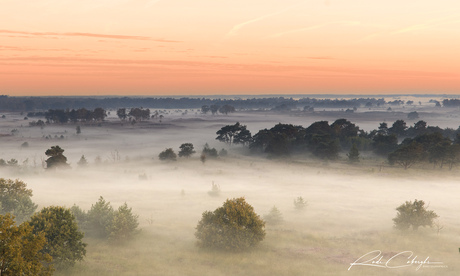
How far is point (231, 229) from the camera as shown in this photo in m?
35.5

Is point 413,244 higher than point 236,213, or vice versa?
point 236,213

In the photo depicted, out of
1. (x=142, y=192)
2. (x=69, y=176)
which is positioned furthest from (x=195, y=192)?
(x=69, y=176)

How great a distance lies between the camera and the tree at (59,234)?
28516 millimetres

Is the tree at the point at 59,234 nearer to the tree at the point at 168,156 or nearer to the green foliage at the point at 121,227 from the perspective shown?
the green foliage at the point at 121,227

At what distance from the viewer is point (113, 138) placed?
→ 161 metres

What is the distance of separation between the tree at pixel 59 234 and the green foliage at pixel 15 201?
47.5 feet

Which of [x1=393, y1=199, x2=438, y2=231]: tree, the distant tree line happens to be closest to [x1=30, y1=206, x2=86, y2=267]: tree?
[x1=393, y1=199, x2=438, y2=231]: tree

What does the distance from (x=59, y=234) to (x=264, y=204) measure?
34.4 m

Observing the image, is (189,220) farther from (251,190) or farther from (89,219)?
(251,190)

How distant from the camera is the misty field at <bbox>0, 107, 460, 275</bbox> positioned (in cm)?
3181

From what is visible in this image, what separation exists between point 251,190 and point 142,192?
20.4 metres

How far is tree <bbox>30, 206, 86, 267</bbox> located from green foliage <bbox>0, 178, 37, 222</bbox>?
1449 centimetres

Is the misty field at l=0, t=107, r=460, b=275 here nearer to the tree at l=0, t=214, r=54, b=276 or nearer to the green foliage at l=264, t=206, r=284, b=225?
the green foliage at l=264, t=206, r=284, b=225

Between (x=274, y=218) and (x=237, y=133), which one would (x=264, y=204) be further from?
(x=237, y=133)
